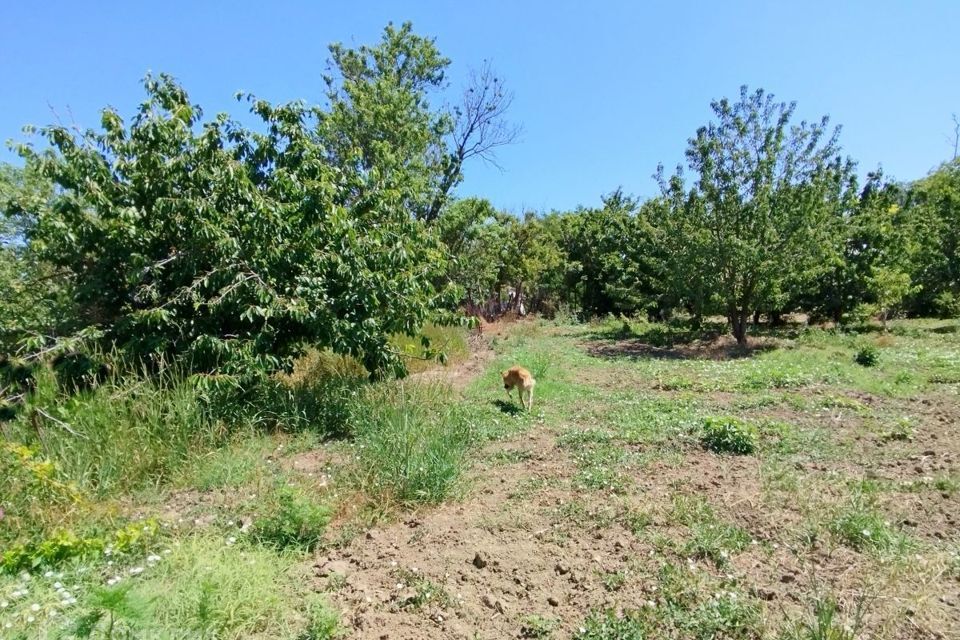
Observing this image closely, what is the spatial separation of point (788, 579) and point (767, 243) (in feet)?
38.8

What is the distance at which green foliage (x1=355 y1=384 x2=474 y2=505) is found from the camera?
4.06 meters

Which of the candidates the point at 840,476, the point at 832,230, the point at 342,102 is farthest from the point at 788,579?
the point at 342,102

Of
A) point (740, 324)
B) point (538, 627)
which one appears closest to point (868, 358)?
point (740, 324)

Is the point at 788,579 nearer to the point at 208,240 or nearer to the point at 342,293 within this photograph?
the point at 342,293

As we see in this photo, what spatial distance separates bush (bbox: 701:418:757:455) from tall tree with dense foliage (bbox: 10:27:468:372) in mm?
3466

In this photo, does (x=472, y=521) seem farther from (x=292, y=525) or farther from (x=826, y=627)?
(x=826, y=627)

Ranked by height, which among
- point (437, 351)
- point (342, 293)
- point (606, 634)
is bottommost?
point (606, 634)

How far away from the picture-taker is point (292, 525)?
3355 millimetres

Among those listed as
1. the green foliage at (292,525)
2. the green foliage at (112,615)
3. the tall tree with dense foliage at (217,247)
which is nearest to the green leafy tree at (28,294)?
the tall tree with dense foliage at (217,247)

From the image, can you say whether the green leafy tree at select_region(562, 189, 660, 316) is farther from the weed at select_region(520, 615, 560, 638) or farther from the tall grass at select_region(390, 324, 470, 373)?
the weed at select_region(520, 615, 560, 638)

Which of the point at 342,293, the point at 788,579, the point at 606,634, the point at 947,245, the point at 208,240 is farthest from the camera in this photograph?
the point at 947,245

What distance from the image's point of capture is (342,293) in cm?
611

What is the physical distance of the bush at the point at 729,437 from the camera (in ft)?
16.6

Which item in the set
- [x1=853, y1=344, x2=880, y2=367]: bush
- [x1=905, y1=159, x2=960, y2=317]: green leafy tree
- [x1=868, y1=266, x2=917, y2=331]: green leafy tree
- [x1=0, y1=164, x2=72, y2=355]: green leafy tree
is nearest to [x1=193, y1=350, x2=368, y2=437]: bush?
[x1=0, y1=164, x2=72, y2=355]: green leafy tree
